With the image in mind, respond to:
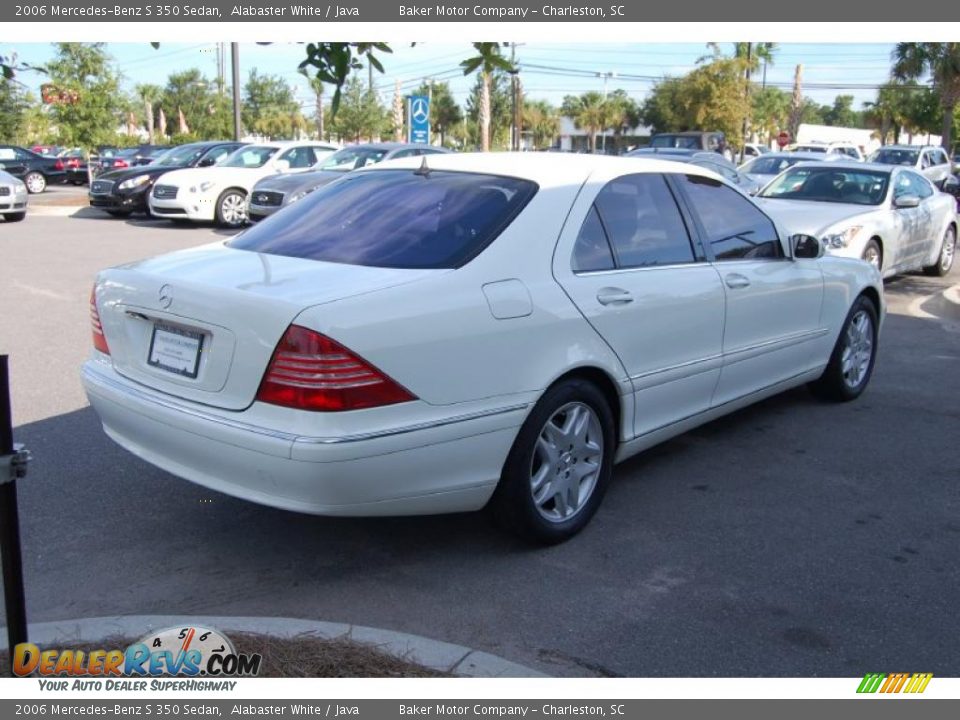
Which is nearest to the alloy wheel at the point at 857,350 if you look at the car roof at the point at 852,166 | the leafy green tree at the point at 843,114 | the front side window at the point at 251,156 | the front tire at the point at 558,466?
the front tire at the point at 558,466

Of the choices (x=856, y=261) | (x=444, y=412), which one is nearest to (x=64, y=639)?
(x=444, y=412)

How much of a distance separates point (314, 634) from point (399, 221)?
5.83ft

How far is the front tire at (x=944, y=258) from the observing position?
1292 cm

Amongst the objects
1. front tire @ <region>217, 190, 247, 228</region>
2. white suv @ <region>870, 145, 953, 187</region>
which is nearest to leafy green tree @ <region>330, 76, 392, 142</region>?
white suv @ <region>870, 145, 953, 187</region>

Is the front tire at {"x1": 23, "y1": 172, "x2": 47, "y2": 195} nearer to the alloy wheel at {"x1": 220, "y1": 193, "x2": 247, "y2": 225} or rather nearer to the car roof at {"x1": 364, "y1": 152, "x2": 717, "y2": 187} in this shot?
the alloy wheel at {"x1": 220, "y1": 193, "x2": 247, "y2": 225}

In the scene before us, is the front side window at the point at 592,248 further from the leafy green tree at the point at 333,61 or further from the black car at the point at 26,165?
the black car at the point at 26,165

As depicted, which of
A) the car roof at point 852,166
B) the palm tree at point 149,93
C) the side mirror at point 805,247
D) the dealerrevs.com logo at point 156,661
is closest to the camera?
the dealerrevs.com logo at point 156,661

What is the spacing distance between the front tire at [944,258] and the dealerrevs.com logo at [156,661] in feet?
39.7

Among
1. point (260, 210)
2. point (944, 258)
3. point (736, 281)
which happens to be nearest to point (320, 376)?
point (736, 281)

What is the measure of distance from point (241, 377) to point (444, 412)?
29.1 inches

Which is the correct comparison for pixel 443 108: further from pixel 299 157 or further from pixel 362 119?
pixel 299 157

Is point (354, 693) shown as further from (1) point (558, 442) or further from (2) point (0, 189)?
(2) point (0, 189)

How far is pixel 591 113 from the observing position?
261 ft

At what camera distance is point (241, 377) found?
3430 mm
